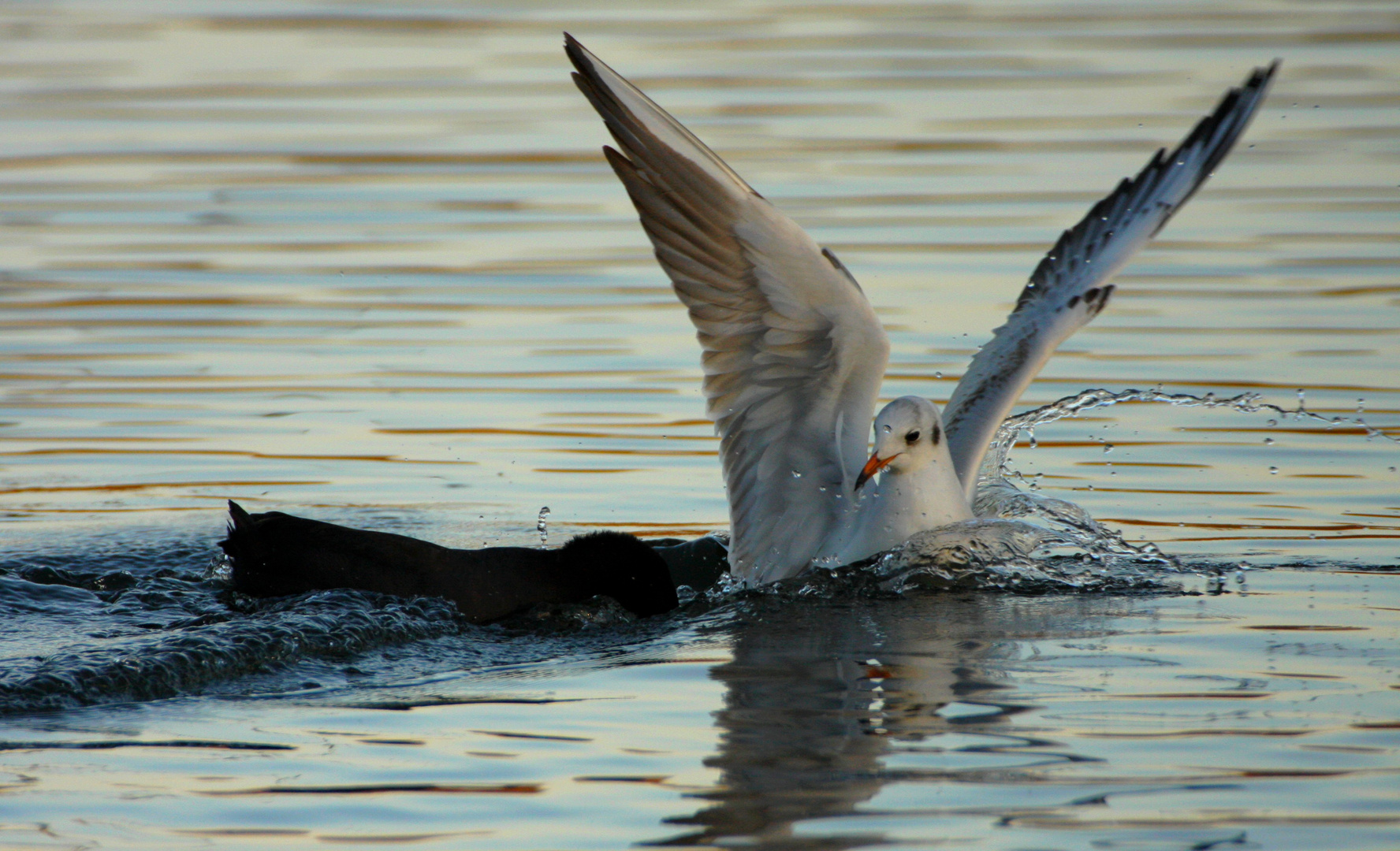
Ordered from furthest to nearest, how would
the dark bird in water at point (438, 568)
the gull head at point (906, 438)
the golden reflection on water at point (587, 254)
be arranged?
the golden reflection on water at point (587, 254), the gull head at point (906, 438), the dark bird in water at point (438, 568)

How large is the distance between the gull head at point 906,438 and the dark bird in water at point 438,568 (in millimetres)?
889

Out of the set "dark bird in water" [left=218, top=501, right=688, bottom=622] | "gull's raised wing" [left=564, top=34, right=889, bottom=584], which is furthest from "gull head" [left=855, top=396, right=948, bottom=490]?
"dark bird in water" [left=218, top=501, right=688, bottom=622]

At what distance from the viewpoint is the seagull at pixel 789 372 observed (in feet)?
21.7

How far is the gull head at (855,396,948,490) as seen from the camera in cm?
682

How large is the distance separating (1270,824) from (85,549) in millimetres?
4934


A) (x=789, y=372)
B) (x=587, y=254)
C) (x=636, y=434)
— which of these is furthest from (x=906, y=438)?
(x=587, y=254)

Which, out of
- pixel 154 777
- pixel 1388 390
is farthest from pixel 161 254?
pixel 154 777

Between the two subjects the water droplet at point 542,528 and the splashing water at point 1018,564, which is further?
the water droplet at point 542,528

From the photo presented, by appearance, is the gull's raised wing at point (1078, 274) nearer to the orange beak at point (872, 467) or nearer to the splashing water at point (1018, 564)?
the splashing water at point (1018, 564)

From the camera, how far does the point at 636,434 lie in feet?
30.7

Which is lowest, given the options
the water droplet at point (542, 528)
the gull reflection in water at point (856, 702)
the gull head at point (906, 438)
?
the gull reflection in water at point (856, 702)

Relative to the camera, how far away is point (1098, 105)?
646 inches

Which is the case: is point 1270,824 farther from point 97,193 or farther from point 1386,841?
point 97,193

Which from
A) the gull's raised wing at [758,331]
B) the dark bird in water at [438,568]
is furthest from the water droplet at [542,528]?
the dark bird in water at [438,568]
